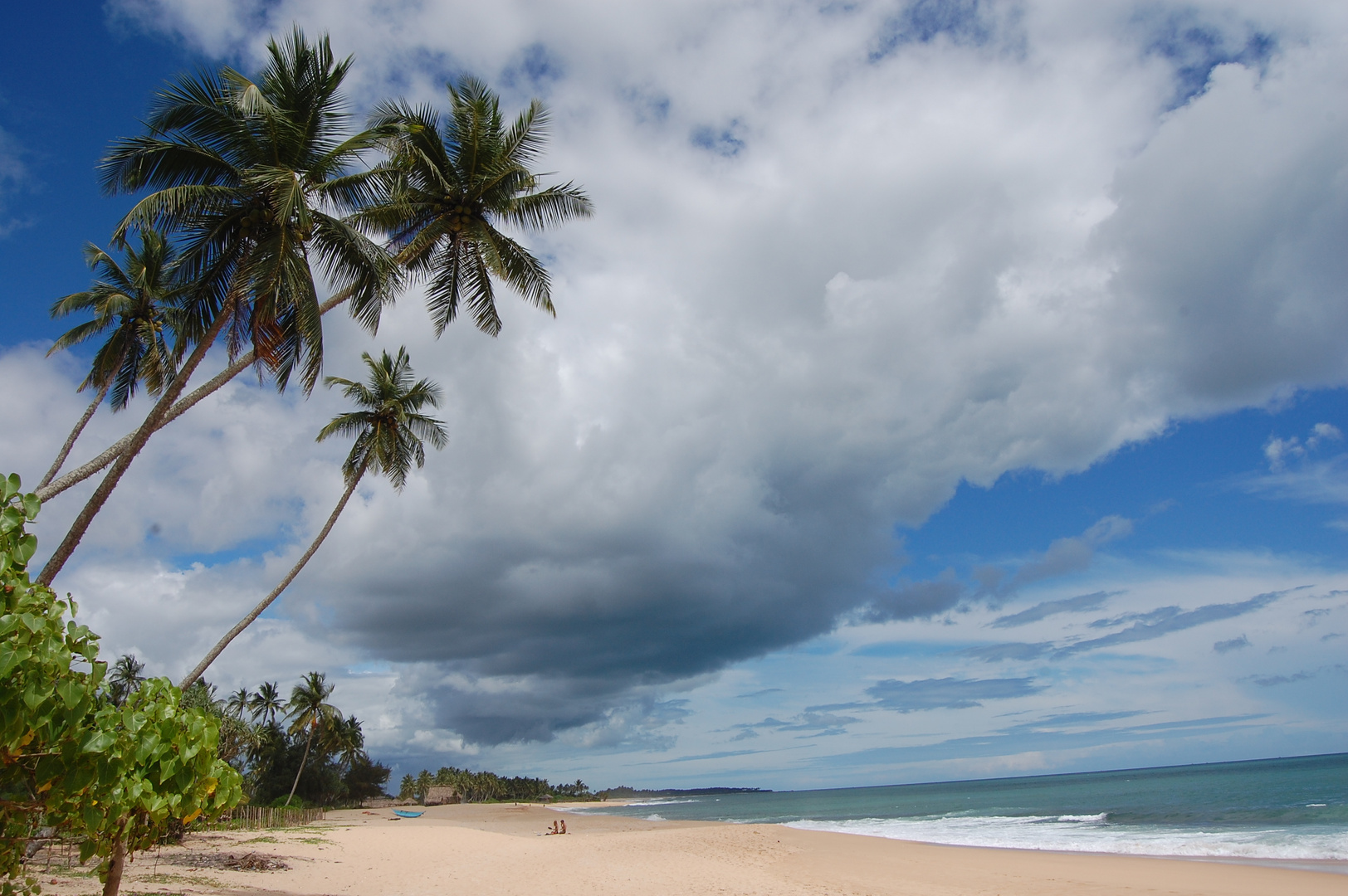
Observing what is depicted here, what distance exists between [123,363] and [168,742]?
1614 cm

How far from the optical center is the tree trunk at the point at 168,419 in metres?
7.92

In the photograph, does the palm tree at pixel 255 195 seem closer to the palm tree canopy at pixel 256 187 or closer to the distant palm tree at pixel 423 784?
the palm tree canopy at pixel 256 187

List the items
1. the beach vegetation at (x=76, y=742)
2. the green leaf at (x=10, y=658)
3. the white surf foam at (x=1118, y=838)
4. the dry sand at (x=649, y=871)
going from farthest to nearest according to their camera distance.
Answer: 1. the white surf foam at (x=1118, y=838)
2. the dry sand at (x=649, y=871)
3. the beach vegetation at (x=76, y=742)
4. the green leaf at (x=10, y=658)

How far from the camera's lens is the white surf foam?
714 inches

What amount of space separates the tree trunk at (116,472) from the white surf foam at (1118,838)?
22812 mm

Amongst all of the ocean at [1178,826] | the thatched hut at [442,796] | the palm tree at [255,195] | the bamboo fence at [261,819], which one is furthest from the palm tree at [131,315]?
the thatched hut at [442,796]

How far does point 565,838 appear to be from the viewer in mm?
25031

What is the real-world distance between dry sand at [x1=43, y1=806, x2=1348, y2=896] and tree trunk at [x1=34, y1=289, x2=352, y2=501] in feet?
17.1

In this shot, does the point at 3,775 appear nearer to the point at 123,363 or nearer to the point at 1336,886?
the point at 123,363

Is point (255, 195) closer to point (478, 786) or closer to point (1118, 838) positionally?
point (1118, 838)

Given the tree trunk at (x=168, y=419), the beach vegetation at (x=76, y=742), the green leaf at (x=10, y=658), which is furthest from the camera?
the tree trunk at (x=168, y=419)

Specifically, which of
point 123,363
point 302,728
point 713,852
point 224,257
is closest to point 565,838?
point 713,852

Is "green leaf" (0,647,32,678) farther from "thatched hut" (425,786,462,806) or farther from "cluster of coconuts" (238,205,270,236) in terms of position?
"thatched hut" (425,786,462,806)

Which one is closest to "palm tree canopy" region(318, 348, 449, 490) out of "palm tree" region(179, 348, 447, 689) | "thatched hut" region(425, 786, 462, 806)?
"palm tree" region(179, 348, 447, 689)
